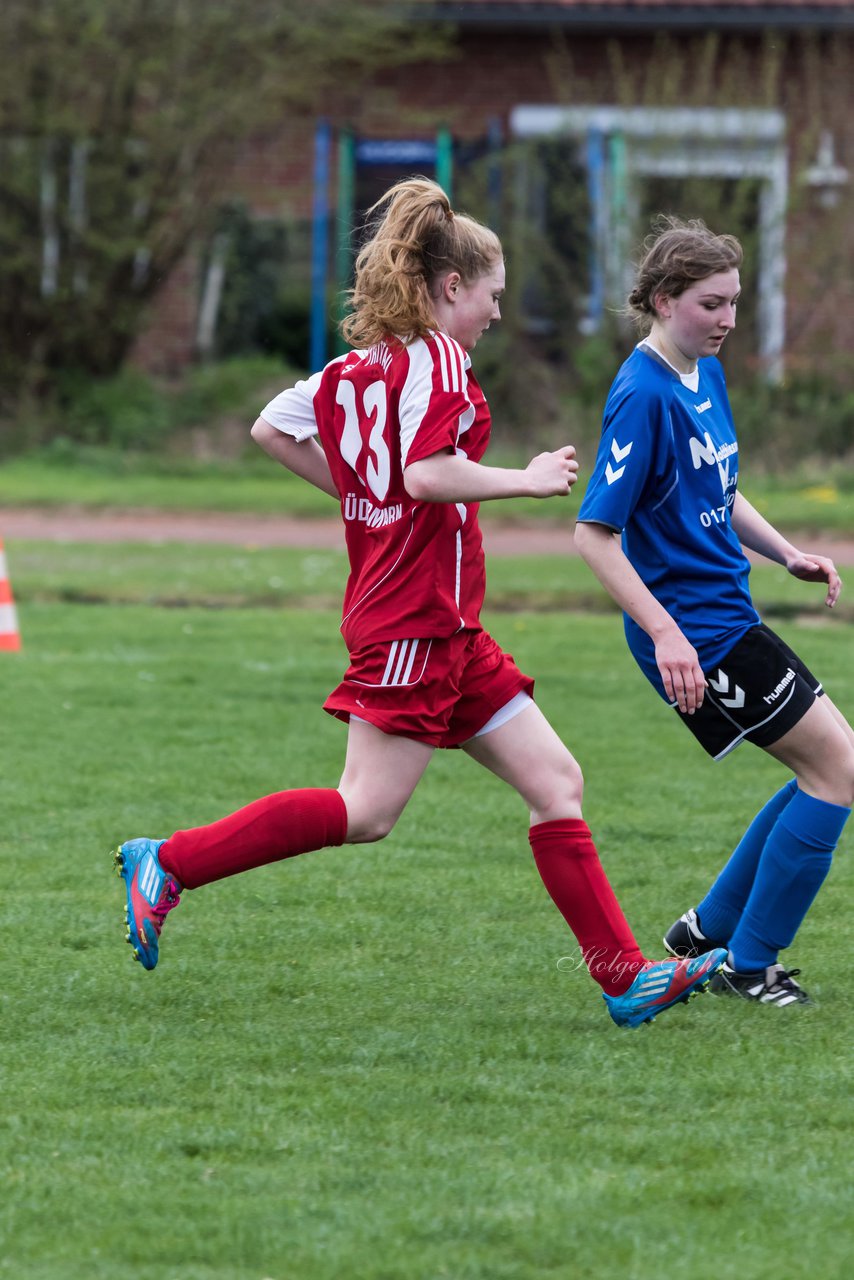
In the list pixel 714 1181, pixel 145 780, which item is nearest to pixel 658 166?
pixel 145 780

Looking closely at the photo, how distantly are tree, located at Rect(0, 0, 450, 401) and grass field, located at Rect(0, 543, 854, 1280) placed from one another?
13.5 metres

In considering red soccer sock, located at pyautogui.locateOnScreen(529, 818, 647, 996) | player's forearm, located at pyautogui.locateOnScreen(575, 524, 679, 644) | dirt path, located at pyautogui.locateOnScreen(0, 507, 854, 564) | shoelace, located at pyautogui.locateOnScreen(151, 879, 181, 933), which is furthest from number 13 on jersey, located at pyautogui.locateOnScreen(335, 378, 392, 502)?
dirt path, located at pyautogui.locateOnScreen(0, 507, 854, 564)

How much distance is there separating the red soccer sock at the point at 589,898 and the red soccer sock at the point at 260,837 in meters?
0.48

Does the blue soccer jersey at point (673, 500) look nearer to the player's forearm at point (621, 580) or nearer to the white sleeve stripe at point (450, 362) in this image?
the player's forearm at point (621, 580)

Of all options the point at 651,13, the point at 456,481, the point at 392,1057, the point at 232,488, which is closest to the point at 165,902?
the point at 392,1057

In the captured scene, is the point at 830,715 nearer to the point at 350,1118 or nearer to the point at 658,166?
the point at 350,1118

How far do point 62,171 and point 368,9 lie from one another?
148 inches

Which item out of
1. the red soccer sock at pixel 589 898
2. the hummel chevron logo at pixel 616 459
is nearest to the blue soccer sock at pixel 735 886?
the red soccer sock at pixel 589 898

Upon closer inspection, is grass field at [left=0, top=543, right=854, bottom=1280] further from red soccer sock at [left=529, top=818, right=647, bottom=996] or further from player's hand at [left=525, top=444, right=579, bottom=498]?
player's hand at [left=525, top=444, right=579, bottom=498]

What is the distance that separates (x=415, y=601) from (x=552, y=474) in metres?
0.44

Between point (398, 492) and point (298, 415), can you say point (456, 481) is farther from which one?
point (298, 415)

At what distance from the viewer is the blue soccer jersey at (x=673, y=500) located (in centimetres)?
434

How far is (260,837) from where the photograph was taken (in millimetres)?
4332

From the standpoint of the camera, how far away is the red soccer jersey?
13.3ft
